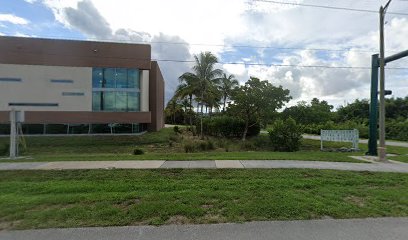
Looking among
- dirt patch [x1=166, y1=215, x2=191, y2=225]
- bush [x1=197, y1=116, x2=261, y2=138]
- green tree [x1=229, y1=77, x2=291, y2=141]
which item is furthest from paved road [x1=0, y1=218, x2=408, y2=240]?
bush [x1=197, y1=116, x2=261, y2=138]

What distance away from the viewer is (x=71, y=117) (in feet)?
96.2

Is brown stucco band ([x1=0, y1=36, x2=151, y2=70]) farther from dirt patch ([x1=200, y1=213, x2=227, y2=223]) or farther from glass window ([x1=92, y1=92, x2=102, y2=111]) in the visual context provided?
dirt patch ([x1=200, y1=213, x2=227, y2=223])

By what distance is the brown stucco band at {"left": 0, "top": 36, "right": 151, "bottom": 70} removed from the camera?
2897cm

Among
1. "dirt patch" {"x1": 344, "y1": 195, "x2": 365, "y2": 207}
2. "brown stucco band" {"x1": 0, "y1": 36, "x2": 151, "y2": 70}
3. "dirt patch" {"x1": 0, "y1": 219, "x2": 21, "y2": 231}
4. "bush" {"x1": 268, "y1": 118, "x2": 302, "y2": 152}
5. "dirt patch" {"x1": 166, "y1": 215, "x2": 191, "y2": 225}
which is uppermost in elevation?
"brown stucco band" {"x1": 0, "y1": 36, "x2": 151, "y2": 70}

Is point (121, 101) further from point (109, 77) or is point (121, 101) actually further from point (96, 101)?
point (109, 77)

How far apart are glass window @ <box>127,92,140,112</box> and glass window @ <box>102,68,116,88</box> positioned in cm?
203

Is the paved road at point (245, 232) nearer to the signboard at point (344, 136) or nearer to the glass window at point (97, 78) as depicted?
the signboard at point (344, 136)

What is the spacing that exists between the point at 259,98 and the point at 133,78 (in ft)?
44.1

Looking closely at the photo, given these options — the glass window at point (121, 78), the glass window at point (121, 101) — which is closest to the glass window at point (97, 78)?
the glass window at point (121, 78)

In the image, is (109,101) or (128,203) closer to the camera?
(128,203)

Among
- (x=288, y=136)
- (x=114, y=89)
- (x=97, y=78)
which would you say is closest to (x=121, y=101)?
(x=114, y=89)

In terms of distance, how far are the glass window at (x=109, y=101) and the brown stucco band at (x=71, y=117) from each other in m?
0.68

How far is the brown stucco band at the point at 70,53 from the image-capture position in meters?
29.0

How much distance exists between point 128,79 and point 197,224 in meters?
27.2
